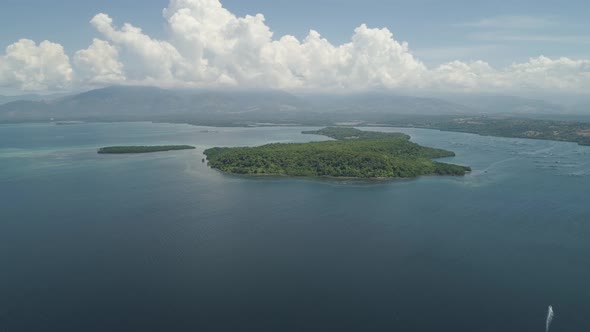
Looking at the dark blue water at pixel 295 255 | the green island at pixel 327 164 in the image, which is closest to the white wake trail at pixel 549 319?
the dark blue water at pixel 295 255

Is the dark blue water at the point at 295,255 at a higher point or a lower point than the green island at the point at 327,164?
lower

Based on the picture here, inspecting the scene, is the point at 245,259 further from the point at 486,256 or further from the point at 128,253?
the point at 486,256

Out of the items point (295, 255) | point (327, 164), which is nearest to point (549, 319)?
point (295, 255)

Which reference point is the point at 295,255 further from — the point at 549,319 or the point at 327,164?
the point at 327,164

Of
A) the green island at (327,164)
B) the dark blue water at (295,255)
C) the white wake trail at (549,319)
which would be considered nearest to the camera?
the white wake trail at (549,319)

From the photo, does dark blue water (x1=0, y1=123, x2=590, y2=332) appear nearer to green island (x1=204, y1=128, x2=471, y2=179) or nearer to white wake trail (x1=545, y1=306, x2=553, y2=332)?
white wake trail (x1=545, y1=306, x2=553, y2=332)

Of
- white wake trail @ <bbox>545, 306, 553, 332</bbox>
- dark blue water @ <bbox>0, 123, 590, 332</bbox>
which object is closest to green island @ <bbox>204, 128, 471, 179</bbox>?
dark blue water @ <bbox>0, 123, 590, 332</bbox>

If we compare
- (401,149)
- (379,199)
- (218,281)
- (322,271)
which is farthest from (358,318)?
(401,149)

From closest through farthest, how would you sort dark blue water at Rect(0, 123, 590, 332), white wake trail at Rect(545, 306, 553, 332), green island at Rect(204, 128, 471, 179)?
white wake trail at Rect(545, 306, 553, 332), dark blue water at Rect(0, 123, 590, 332), green island at Rect(204, 128, 471, 179)

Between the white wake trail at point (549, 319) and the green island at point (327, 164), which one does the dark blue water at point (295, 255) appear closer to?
the white wake trail at point (549, 319)
